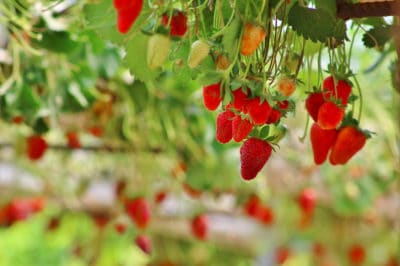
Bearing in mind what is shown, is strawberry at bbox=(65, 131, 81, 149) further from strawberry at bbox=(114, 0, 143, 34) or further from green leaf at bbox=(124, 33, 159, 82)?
strawberry at bbox=(114, 0, 143, 34)

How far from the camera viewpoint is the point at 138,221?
2260 mm

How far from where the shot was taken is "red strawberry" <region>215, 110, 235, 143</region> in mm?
943

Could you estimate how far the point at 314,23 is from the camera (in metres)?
0.97

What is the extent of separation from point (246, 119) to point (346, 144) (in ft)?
0.70

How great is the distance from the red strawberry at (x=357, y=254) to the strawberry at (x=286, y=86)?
11.8 feet

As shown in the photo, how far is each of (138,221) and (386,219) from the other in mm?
2309

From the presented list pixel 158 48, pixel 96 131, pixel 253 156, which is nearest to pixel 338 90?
pixel 253 156

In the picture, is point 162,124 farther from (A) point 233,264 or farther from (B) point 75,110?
(A) point 233,264

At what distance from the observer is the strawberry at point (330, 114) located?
97cm

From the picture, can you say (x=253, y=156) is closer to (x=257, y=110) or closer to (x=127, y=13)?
(x=257, y=110)

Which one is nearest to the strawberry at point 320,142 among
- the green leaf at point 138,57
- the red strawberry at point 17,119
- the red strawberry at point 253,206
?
the green leaf at point 138,57

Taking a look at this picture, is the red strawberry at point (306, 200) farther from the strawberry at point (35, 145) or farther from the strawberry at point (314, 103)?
the strawberry at point (314, 103)

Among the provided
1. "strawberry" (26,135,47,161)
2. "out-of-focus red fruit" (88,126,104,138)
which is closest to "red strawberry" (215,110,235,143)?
"strawberry" (26,135,47,161)

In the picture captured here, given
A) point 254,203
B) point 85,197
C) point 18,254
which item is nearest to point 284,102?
point 254,203
